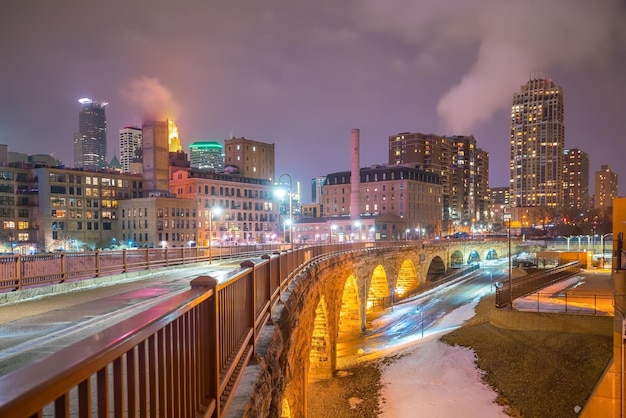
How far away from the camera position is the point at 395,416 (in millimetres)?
23594

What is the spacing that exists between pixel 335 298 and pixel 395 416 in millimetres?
10523

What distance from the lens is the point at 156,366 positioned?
Answer: 3.16 meters

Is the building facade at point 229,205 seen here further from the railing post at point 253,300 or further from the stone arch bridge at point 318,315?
the railing post at point 253,300

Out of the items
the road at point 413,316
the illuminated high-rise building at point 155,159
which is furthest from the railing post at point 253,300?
the illuminated high-rise building at point 155,159

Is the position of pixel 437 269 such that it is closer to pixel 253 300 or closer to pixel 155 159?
pixel 155 159

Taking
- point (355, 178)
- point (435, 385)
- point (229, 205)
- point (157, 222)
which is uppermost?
point (355, 178)

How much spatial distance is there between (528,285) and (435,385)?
54.3 ft

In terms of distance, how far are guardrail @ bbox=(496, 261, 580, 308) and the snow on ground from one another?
5.23 meters

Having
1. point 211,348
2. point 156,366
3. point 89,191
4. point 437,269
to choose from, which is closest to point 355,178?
point 437,269

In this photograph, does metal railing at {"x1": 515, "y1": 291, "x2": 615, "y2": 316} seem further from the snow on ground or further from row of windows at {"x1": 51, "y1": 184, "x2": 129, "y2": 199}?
row of windows at {"x1": 51, "y1": 184, "x2": 129, "y2": 199}

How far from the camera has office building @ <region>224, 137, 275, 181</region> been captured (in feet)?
450

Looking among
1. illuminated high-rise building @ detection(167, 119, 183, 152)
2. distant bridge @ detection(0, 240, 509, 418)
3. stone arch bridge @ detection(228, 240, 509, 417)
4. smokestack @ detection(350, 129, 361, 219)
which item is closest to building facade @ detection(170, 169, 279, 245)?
smokestack @ detection(350, 129, 361, 219)

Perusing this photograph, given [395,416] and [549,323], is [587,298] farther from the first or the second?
[395,416]

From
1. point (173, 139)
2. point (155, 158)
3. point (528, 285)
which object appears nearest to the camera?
point (528, 285)
